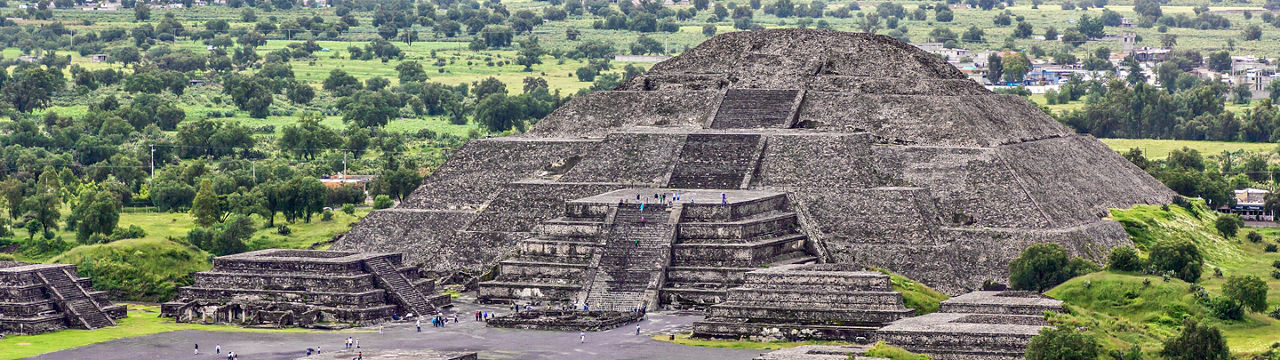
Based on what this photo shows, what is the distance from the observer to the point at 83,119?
150 metres

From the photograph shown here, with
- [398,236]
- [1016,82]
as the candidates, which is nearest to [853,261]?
[398,236]

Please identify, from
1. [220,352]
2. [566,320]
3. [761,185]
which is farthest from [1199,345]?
[220,352]

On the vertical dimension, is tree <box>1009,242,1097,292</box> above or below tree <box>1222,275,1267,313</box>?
below

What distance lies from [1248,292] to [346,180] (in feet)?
195

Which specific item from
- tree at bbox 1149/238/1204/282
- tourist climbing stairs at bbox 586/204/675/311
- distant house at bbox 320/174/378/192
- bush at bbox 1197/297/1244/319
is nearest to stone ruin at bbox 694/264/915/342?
tourist climbing stairs at bbox 586/204/675/311

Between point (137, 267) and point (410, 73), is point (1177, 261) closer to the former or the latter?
point (137, 267)

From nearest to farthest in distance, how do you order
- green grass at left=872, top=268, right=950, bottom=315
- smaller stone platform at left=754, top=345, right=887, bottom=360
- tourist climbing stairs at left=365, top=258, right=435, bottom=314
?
1. smaller stone platform at left=754, top=345, right=887, bottom=360
2. green grass at left=872, top=268, right=950, bottom=315
3. tourist climbing stairs at left=365, top=258, right=435, bottom=314

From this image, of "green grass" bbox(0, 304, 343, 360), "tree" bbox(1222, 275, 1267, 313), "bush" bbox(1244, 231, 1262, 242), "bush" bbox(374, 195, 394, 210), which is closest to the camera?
"green grass" bbox(0, 304, 343, 360)

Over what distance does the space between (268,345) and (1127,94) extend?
9008cm

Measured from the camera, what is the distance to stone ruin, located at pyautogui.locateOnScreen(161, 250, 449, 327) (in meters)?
80.2

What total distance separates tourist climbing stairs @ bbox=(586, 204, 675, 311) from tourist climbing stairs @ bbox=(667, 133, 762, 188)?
6439 mm

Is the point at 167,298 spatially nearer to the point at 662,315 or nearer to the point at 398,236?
the point at 398,236

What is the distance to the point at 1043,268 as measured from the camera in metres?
82.1

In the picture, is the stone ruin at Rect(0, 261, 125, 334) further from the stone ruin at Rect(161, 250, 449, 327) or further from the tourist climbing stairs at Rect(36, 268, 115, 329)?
the stone ruin at Rect(161, 250, 449, 327)
